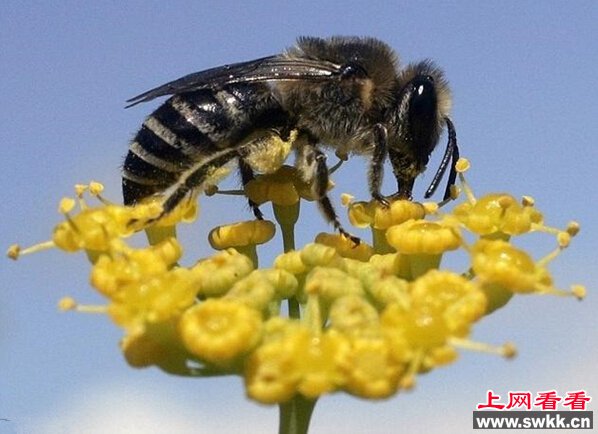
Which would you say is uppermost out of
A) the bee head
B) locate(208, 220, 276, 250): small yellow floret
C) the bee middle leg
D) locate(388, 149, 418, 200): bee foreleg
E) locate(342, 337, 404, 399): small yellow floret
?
the bee head

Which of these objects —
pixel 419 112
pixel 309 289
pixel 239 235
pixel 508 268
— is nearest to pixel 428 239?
pixel 508 268

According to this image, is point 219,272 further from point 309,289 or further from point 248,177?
point 248,177

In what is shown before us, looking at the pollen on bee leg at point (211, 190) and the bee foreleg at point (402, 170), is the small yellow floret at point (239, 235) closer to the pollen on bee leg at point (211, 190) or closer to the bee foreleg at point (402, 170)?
the pollen on bee leg at point (211, 190)

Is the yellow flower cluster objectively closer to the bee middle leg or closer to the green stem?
the bee middle leg

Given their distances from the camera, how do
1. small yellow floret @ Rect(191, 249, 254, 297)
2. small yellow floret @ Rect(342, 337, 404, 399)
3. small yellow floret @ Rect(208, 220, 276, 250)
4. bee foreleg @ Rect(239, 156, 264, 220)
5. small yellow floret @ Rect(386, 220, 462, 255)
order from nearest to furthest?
small yellow floret @ Rect(342, 337, 404, 399) → small yellow floret @ Rect(191, 249, 254, 297) → small yellow floret @ Rect(386, 220, 462, 255) → small yellow floret @ Rect(208, 220, 276, 250) → bee foreleg @ Rect(239, 156, 264, 220)

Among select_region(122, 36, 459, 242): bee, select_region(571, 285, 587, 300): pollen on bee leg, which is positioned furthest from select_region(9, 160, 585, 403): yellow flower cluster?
select_region(122, 36, 459, 242): bee

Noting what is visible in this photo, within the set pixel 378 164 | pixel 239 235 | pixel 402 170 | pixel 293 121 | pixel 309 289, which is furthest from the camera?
pixel 402 170
